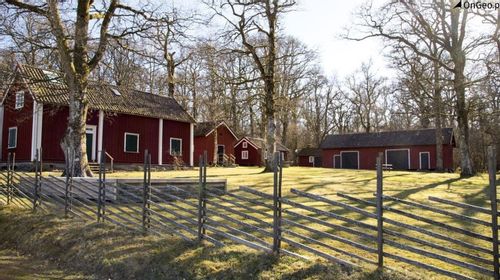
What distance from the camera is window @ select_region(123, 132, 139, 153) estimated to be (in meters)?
24.8

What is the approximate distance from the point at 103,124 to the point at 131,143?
2.10 metres

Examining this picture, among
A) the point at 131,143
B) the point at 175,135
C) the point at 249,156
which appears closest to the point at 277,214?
the point at 131,143

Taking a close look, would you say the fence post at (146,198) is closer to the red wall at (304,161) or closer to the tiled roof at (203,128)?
the tiled roof at (203,128)

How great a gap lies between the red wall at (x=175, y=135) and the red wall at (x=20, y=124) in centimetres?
778

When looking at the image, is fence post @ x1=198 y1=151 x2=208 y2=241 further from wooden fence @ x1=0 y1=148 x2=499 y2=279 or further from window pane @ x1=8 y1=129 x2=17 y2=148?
window pane @ x1=8 y1=129 x2=17 y2=148

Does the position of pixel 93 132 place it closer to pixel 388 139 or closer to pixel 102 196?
→ pixel 102 196

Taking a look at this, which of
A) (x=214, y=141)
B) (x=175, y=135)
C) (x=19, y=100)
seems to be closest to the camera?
(x=19, y=100)

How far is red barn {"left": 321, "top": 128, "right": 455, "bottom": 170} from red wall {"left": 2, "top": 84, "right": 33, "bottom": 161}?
1074 inches

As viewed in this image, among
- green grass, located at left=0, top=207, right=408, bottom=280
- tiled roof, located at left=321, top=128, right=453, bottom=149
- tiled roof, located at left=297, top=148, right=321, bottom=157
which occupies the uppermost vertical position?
tiled roof, located at left=321, top=128, right=453, bottom=149

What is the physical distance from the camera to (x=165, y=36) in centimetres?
1577

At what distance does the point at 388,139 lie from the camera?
127 ft

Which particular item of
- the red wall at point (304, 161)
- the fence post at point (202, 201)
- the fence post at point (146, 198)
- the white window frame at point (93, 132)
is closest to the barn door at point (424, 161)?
the red wall at point (304, 161)

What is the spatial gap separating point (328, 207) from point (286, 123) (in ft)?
134

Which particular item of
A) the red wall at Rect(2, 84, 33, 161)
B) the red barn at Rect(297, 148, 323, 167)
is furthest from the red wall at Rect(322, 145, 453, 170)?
the red wall at Rect(2, 84, 33, 161)
